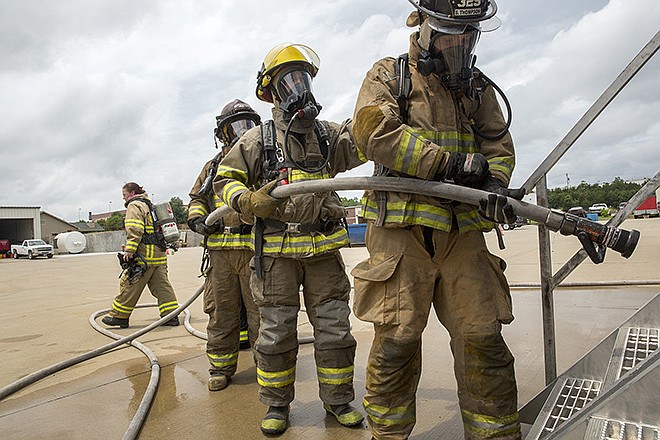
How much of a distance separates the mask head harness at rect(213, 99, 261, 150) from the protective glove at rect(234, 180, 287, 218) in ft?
4.79

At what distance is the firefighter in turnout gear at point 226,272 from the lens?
347 cm

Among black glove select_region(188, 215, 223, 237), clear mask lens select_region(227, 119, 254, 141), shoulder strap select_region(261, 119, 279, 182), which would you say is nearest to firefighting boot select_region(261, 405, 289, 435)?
shoulder strap select_region(261, 119, 279, 182)

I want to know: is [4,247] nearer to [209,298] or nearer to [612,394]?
[209,298]

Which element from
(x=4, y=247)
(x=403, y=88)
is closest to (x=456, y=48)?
(x=403, y=88)

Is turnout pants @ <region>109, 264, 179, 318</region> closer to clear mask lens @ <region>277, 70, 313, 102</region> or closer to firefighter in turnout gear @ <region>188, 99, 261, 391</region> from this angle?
firefighter in turnout gear @ <region>188, 99, 261, 391</region>

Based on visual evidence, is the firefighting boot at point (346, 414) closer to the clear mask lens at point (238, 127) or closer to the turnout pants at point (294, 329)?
the turnout pants at point (294, 329)

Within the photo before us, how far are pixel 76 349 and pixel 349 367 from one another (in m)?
3.14

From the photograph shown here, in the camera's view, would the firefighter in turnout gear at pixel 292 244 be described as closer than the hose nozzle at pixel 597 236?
No

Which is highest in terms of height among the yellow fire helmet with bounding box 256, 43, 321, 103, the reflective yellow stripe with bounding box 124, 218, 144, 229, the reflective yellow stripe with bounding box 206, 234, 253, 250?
the yellow fire helmet with bounding box 256, 43, 321, 103

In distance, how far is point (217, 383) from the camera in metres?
3.27

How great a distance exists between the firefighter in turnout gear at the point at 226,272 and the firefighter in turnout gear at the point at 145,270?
163cm

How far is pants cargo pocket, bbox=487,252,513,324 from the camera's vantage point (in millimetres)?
1938

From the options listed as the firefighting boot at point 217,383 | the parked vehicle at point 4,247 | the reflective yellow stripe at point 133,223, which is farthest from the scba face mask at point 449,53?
the parked vehicle at point 4,247

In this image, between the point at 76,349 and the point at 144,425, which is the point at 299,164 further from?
the point at 76,349
